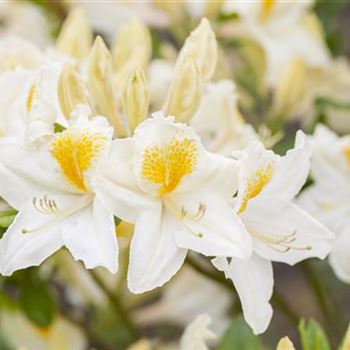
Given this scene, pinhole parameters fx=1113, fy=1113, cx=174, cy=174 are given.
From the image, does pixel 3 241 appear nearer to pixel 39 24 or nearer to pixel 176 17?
pixel 176 17

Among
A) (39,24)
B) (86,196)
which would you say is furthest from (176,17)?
(86,196)

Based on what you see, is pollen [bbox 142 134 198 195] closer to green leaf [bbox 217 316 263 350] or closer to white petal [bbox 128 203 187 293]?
white petal [bbox 128 203 187 293]

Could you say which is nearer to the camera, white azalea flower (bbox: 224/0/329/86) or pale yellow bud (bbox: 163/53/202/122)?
pale yellow bud (bbox: 163/53/202/122)

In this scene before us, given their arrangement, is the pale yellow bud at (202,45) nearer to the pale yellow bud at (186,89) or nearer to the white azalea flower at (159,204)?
the pale yellow bud at (186,89)

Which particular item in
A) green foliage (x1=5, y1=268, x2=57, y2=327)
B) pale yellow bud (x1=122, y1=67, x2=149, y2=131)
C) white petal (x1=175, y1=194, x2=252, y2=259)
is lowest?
green foliage (x1=5, y1=268, x2=57, y2=327)

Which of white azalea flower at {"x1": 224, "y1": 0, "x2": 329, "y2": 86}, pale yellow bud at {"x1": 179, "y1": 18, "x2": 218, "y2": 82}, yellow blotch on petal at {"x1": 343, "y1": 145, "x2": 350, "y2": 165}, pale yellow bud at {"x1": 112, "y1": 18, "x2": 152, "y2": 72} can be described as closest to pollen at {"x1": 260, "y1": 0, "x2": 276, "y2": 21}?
white azalea flower at {"x1": 224, "y1": 0, "x2": 329, "y2": 86}

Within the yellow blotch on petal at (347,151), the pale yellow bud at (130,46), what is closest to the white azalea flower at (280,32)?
the pale yellow bud at (130,46)

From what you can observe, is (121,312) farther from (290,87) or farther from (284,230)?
(284,230)
